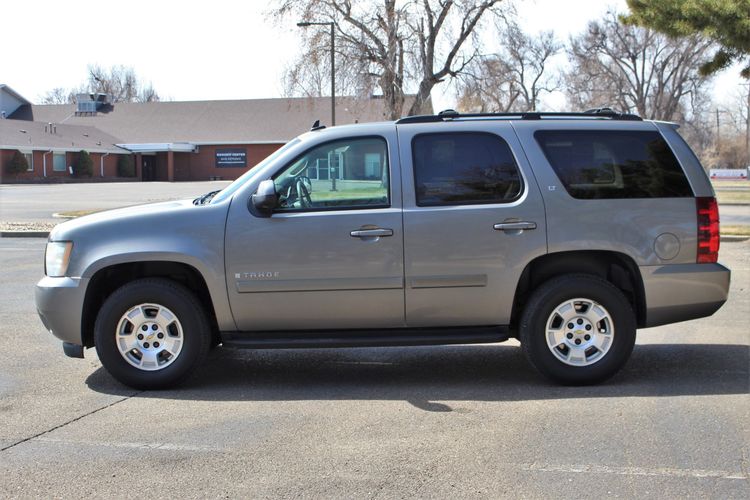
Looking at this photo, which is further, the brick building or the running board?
the brick building

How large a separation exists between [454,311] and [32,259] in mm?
10731

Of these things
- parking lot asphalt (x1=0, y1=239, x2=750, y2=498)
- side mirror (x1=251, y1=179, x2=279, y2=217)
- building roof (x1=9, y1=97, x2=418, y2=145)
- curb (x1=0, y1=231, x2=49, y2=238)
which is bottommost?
parking lot asphalt (x1=0, y1=239, x2=750, y2=498)

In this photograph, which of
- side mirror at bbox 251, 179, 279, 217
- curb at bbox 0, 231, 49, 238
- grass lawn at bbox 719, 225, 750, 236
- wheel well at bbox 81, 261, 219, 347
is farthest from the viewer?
curb at bbox 0, 231, 49, 238

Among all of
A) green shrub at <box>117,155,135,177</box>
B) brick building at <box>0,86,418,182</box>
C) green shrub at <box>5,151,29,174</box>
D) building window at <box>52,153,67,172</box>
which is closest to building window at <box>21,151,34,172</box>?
green shrub at <box>5,151,29,174</box>

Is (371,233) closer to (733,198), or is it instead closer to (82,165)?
(733,198)

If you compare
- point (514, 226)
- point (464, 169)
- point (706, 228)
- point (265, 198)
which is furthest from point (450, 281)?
point (706, 228)

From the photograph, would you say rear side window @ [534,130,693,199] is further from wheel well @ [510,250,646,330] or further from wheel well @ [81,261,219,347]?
wheel well @ [81,261,219,347]

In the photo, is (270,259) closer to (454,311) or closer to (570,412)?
(454,311)

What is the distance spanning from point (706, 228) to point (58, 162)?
2692 inches

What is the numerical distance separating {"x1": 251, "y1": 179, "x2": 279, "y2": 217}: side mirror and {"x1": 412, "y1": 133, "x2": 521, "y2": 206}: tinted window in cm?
104

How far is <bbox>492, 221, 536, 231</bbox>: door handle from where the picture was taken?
582 centimetres

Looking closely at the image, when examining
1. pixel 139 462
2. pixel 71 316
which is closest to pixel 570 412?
pixel 139 462

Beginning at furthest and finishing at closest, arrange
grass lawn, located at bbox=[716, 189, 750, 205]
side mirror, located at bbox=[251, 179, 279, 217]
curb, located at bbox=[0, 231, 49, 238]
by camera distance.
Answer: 1. grass lawn, located at bbox=[716, 189, 750, 205]
2. curb, located at bbox=[0, 231, 49, 238]
3. side mirror, located at bbox=[251, 179, 279, 217]

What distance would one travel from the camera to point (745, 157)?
88.4 metres
